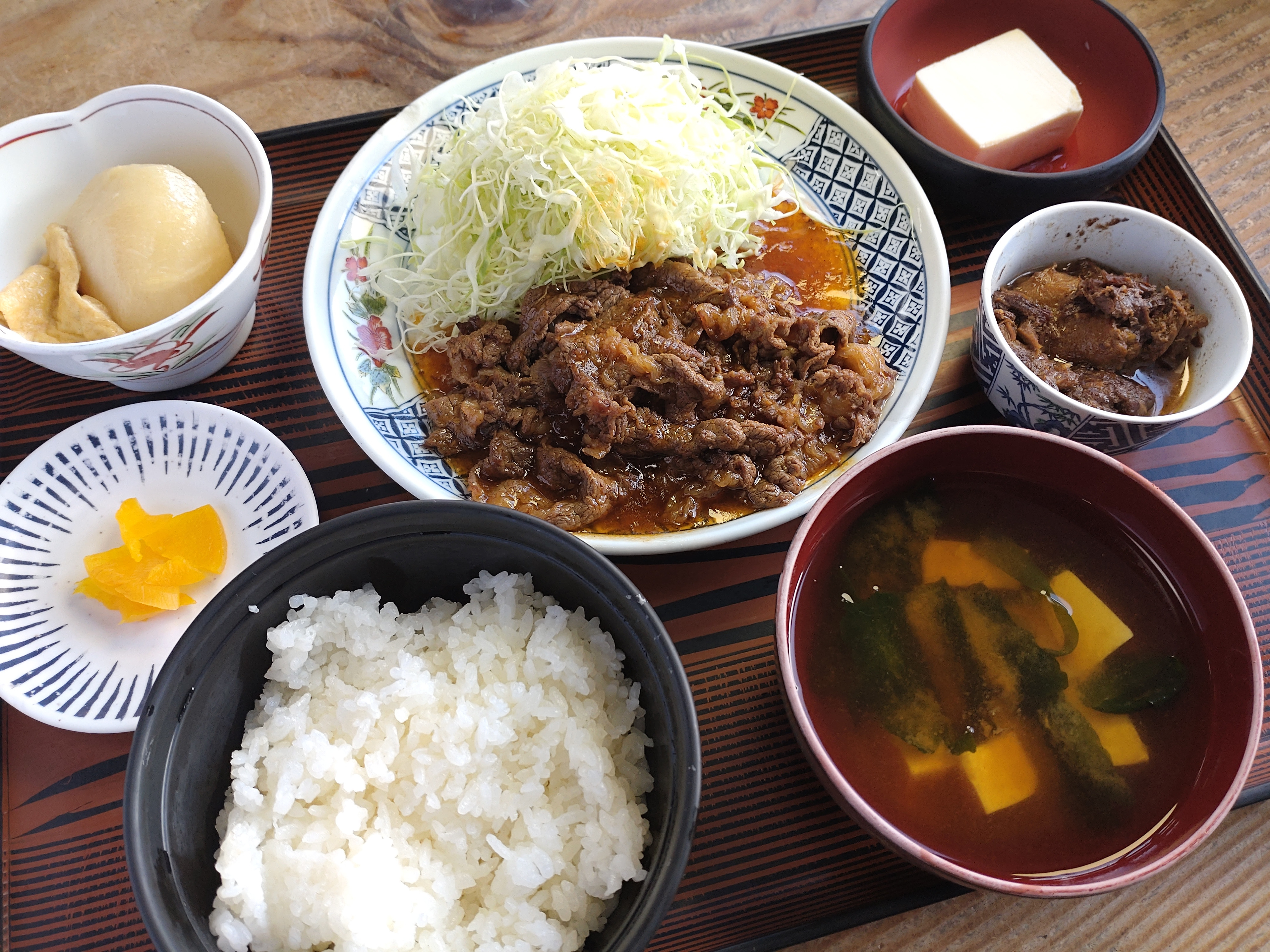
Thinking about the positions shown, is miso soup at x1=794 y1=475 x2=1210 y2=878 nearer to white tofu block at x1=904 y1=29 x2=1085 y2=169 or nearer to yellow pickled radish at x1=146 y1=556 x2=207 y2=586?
white tofu block at x1=904 y1=29 x2=1085 y2=169

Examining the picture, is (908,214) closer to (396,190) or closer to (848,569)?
(848,569)

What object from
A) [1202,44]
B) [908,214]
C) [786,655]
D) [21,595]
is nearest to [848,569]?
[786,655]

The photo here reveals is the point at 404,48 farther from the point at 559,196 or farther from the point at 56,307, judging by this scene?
the point at 56,307

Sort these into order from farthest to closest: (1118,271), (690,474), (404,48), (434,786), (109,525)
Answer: (404,48) < (1118,271) < (690,474) < (109,525) < (434,786)

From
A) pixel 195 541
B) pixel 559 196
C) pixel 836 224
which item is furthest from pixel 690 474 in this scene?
pixel 195 541

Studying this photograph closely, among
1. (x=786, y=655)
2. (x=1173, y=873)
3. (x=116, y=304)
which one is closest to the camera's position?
(x=786, y=655)

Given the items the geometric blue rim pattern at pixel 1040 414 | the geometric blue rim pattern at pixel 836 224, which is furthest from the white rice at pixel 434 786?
the geometric blue rim pattern at pixel 1040 414

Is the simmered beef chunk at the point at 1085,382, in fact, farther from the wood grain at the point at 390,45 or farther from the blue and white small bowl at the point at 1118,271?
the wood grain at the point at 390,45
